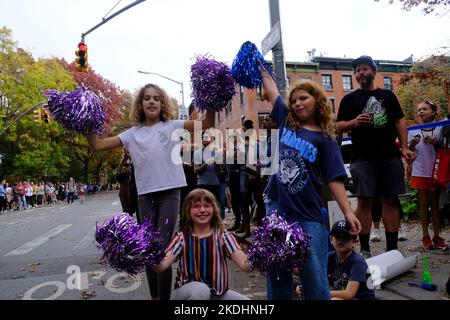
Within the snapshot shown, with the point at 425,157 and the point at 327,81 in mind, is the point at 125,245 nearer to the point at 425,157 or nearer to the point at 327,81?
the point at 425,157

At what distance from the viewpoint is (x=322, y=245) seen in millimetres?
2311

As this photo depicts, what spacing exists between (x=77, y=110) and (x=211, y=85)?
37.5 inches

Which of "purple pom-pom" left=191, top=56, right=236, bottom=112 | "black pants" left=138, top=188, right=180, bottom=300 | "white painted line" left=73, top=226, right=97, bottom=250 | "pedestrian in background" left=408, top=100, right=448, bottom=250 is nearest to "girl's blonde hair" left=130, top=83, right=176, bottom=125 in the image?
"purple pom-pom" left=191, top=56, right=236, bottom=112

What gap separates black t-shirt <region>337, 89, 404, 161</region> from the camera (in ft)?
11.7

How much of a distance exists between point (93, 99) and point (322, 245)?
1.86 m

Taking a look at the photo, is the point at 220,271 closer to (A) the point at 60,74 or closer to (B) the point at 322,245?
(B) the point at 322,245

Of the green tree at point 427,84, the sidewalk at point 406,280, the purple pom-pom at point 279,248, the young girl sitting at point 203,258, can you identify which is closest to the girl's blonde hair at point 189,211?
the young girl sitting at point 203,258

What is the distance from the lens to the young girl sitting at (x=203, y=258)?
2487 mm

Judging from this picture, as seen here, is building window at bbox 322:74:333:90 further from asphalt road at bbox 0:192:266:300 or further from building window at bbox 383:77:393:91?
asphalt road at bbox 0:192:266:300

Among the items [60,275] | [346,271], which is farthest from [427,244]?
[60,275]

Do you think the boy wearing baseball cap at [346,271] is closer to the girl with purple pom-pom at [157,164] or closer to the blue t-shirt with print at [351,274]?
the blue t-shirt with print at [351,274]

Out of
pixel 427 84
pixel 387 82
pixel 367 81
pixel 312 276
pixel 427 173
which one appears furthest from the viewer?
pixel 387 82

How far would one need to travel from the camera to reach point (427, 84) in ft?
72.2

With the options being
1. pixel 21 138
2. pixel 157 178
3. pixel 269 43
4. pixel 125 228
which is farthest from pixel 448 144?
pixel 21 138
